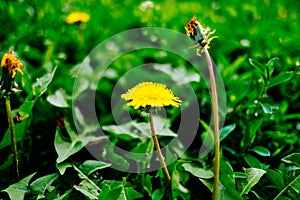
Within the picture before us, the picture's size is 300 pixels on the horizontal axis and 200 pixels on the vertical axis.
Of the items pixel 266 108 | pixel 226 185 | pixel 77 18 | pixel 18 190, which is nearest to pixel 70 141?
pixel 18 190

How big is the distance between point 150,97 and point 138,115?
0.59 m

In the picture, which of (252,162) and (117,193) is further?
(252,162)

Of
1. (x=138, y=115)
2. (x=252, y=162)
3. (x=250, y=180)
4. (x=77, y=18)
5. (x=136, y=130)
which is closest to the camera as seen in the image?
(x=250, y=180)

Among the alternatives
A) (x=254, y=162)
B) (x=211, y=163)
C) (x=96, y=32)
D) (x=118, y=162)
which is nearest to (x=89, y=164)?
(x=118, y=162)

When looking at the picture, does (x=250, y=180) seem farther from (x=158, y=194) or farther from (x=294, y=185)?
(x=158, y=194)

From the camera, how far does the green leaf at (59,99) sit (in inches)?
60.4

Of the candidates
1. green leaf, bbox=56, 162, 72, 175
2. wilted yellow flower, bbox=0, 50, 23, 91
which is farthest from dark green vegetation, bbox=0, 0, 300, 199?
wilted yellow flower, bbox=0, 50, 23, 91

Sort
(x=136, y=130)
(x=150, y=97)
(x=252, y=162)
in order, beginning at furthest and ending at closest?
(x=136, y=130)
(x=252, y=162)
(x=150, y=97)

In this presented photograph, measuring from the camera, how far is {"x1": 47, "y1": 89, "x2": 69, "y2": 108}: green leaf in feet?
5.03

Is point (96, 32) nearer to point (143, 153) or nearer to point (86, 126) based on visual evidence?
point (86, 126)

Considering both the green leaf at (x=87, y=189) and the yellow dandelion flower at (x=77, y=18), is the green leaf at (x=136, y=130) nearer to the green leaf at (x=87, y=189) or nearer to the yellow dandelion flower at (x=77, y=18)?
the green leaf at (x=87, y=189)

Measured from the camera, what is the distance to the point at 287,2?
2.69 m

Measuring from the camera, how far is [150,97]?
44.4 inches

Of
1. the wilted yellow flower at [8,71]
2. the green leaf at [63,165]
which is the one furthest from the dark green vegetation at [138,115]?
the wilted yellow flower at [8,71]
